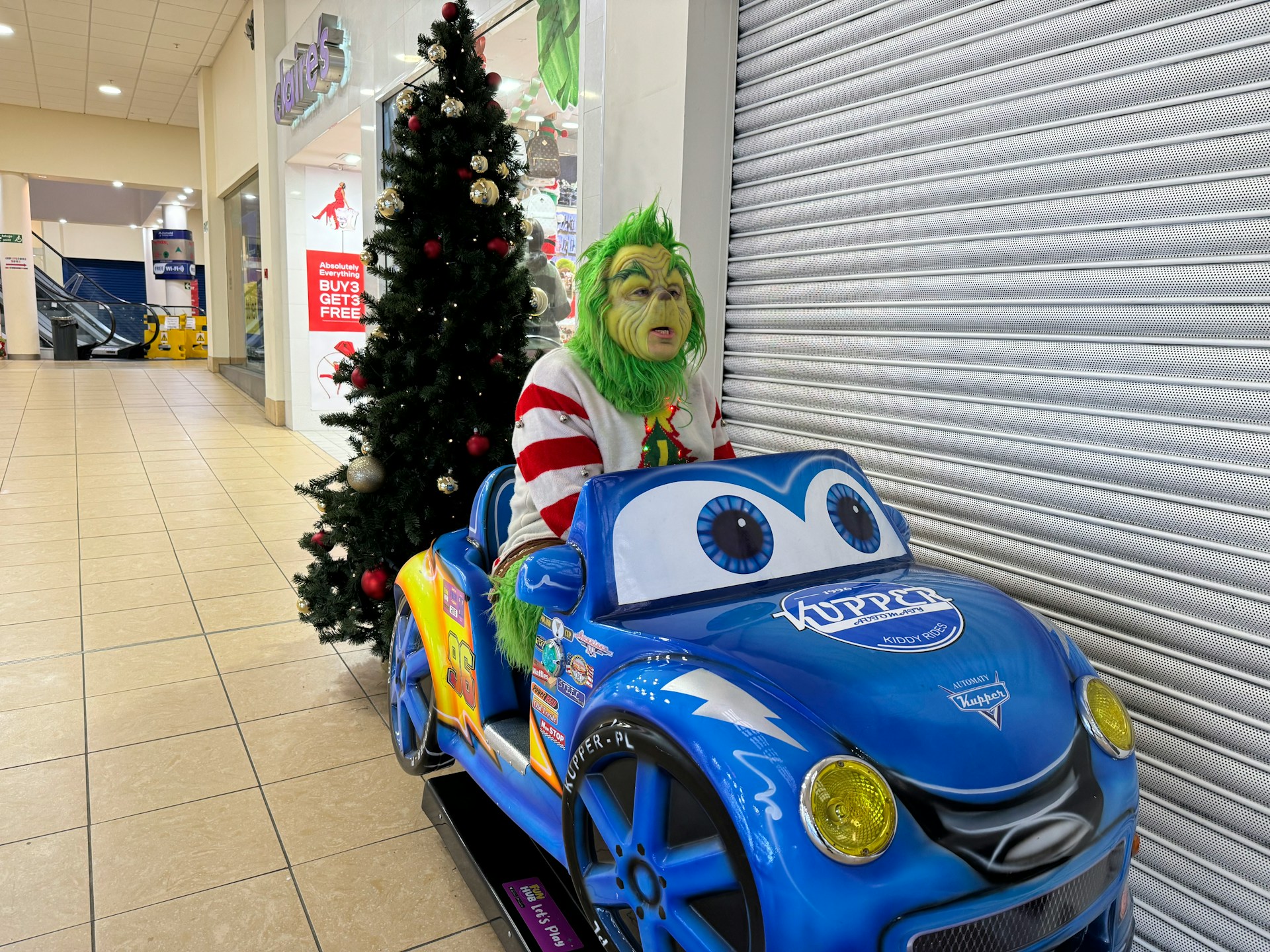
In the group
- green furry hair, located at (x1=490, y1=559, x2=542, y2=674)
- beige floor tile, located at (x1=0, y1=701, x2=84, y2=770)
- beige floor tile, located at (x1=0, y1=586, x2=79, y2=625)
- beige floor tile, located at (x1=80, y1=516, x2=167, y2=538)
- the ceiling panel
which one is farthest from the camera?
the ceiling panel

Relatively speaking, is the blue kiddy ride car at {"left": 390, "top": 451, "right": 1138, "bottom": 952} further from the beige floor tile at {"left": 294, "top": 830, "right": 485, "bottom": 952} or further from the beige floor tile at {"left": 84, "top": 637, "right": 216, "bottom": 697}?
the beige floor tile at {"left": 84, "top": 637, "right": 216, "bottom": 697}

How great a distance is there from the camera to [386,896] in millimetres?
2100

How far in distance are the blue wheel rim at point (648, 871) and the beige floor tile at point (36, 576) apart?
403cm

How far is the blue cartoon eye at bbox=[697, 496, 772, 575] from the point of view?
155 centimetres

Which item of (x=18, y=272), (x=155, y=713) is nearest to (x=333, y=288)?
(x=155, y=713)

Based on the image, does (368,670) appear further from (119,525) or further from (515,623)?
(119,525)

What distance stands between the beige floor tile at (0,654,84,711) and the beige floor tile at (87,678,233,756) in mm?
142

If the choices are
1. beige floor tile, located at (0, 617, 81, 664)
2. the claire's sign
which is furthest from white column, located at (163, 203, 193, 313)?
beige floor tile, located at (0, 617, 81, 664)

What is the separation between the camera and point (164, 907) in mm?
2031

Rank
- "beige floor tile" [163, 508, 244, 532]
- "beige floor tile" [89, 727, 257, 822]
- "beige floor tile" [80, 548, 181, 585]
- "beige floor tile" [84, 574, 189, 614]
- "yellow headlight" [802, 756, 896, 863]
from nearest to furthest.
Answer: "yellow headlight" [802, 756, 896, 863] → "beige floor tile" [89, 727, 257, 822] → "beige floor tile" [84, 574, 189, 614] → "beige floor tile" [80, 548, 181, 585] → "beige floor tile" [163, 508, 244, 532]

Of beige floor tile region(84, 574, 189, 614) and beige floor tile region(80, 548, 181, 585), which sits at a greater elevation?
beige floor tile region(80, 548, 181, 585)

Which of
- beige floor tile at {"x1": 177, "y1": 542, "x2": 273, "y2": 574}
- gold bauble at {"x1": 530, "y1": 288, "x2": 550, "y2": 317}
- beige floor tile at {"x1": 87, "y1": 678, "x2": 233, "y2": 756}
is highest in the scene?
gold bauble at {"x1": 530, "y1": 288, "x2": 550, "y2": 317}

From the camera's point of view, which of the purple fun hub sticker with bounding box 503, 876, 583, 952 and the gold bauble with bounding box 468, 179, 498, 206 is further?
the gold bauble with bounding box 468, 179, 498, 206

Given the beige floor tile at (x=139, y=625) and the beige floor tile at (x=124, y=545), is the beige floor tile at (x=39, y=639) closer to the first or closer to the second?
the beige floor tile at (x=139, y=625)
